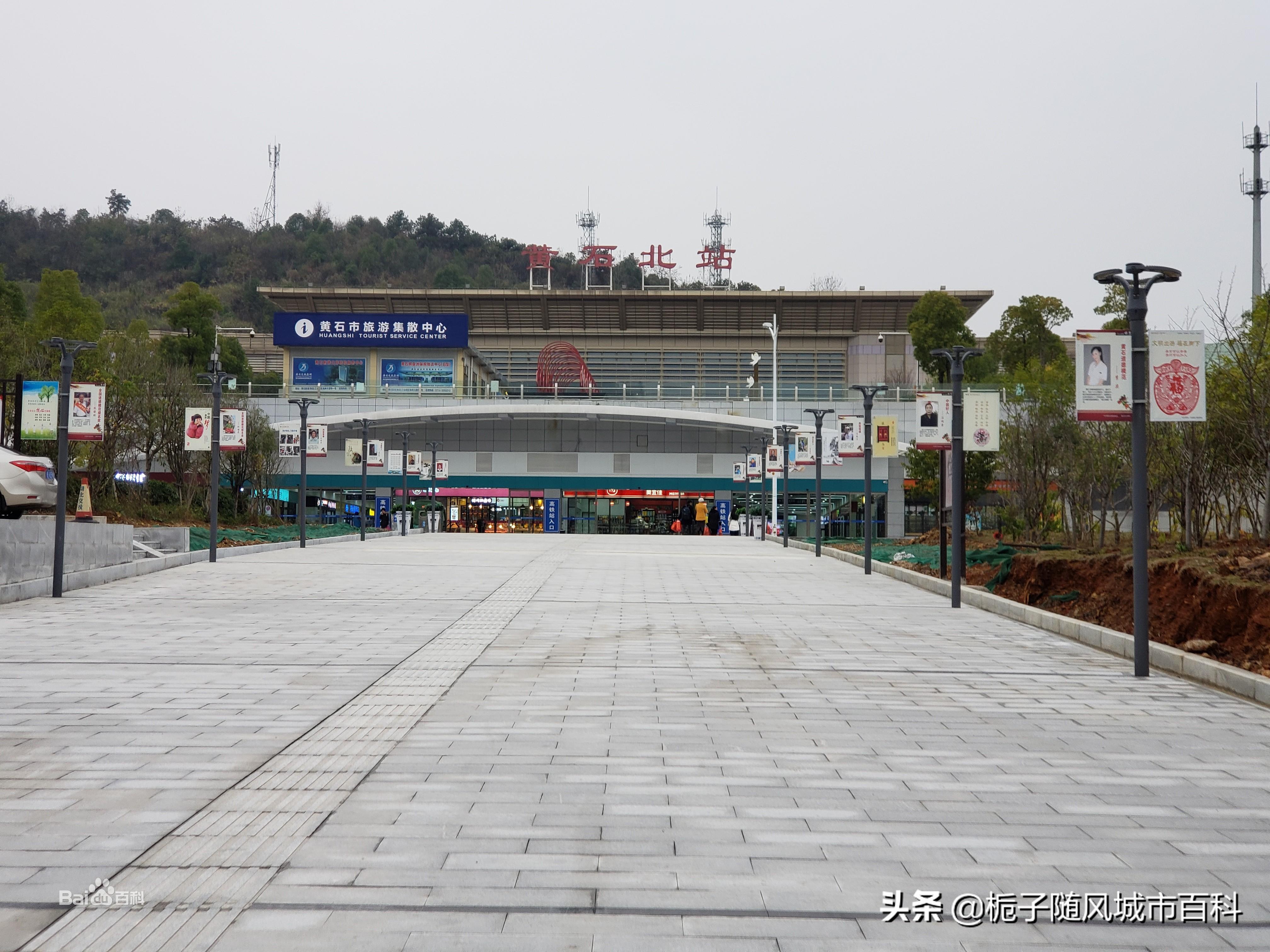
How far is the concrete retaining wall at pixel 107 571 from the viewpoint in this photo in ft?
48.2

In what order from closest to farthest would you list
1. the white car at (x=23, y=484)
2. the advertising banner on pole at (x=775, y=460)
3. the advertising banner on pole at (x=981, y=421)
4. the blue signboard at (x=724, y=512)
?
1. the white car at (x=23, y=484)
2. the advertising banner on pole at (x=981, y=421)
3. the advertising banner on pole at (x=775, y=460)
4. the blue signboard at (x=724, y=512)

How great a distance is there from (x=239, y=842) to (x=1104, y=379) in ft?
27.5

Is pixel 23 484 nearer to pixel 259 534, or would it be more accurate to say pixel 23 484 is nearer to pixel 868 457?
pixel 259 534

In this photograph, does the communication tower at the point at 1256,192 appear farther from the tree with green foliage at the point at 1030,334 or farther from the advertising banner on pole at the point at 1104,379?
the advertising banner on pole at the point at 1104,379

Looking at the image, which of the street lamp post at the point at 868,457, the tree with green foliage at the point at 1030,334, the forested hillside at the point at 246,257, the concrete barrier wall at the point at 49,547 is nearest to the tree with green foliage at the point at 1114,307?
the tree with green foliage at the point at 1030,334

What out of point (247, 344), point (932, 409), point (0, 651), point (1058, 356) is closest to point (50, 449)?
point (0, 651)

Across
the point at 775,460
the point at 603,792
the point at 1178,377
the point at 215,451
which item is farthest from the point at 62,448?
the point at 775,460

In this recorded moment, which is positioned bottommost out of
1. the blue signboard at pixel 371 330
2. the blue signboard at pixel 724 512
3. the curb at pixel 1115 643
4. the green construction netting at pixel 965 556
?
the curb at pixel 1115 643

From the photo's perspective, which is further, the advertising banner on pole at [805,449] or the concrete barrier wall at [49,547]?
the advertising banner on pole at [805,449]

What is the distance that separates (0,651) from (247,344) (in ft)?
298

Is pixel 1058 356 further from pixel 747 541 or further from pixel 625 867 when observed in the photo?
pixel 625 867

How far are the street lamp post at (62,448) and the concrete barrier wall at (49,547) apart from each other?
0.27 m

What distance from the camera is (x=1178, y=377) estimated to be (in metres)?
9.87

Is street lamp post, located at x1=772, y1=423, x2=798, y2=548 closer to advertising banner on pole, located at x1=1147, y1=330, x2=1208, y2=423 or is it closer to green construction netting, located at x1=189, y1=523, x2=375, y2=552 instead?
green construction netting, located at x1=189, y1=523, x2=375, y2=552
